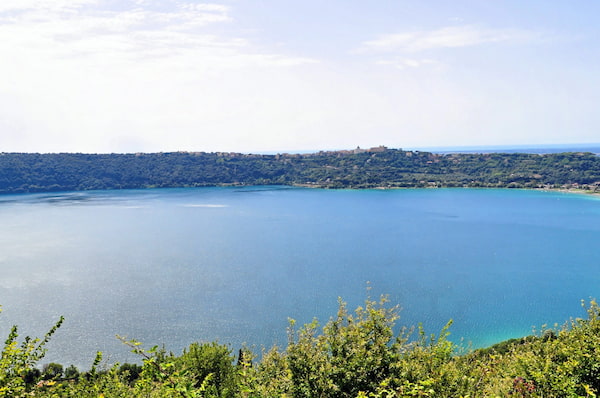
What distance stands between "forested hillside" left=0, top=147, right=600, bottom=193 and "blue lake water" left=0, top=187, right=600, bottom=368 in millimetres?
46848

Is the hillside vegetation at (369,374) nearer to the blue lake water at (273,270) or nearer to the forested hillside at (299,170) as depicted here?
the blue lake water at (273,270)

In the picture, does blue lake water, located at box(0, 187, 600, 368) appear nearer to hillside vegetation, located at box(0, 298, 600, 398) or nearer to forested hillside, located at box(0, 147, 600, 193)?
hillside vegetation, located at box(0, 298, 600, 398)

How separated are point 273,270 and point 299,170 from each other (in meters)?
126

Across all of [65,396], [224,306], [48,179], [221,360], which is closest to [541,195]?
[224,306]

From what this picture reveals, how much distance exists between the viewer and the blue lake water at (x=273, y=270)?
31656 millimetres

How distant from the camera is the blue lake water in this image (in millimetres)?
31656

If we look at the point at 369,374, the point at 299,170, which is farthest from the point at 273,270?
the point at 299,170

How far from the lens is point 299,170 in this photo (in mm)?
170500

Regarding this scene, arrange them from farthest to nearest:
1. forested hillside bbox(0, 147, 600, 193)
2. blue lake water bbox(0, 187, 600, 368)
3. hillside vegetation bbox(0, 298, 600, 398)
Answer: forested hillside bbox(0, 147, 600, 193) < blue lake water bbox(0, 187, 600, 368) < hillside vegetation bbox(0, 298, 600, 398)

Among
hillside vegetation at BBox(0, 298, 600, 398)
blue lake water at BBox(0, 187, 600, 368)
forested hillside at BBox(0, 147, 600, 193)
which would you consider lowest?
blue lake water at BBox(0, 187, 600, 368)

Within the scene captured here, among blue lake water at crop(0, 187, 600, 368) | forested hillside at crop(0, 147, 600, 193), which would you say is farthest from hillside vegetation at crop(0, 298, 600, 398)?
forested hillside at crop(0, 147, 600, 193)

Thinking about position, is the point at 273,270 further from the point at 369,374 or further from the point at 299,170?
the point at 299,170

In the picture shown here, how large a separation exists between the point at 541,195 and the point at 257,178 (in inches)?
4002

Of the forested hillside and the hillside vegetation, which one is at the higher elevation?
the forested hillside
